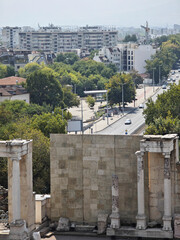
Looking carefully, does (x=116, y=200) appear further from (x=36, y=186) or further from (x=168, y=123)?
(x=168, y=123)

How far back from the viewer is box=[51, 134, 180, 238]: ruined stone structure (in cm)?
3434

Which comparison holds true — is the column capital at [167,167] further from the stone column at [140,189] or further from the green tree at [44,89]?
the green tree at [44,89]

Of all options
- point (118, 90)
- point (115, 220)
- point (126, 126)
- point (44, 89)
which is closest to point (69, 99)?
point (118, 90)

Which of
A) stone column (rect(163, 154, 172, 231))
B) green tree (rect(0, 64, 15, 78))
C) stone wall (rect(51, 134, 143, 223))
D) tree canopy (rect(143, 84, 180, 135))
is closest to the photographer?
stone column (rect(163, 154, 172, 231))

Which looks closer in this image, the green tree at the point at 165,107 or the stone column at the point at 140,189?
the stone column at the point at 140,189

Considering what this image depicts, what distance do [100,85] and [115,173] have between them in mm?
136704

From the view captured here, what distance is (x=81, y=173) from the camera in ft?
118

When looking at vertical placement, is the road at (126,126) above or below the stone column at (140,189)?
below

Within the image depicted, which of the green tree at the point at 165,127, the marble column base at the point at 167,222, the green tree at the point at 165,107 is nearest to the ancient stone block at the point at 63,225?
the marble column base at the point at 167,222

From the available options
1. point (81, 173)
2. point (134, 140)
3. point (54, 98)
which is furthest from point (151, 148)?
point (54, 98)

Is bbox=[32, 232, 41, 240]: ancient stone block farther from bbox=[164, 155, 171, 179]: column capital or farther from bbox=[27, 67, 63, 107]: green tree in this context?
bbox=[27, 67, 63, 107]: green tree

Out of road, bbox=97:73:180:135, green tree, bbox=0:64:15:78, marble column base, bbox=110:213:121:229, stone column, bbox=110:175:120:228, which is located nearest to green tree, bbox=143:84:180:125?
road, bbox=97:73:180:135

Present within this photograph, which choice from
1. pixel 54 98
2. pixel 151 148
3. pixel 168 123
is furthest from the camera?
pixel 54 98

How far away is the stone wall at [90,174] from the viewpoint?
35.4 m
